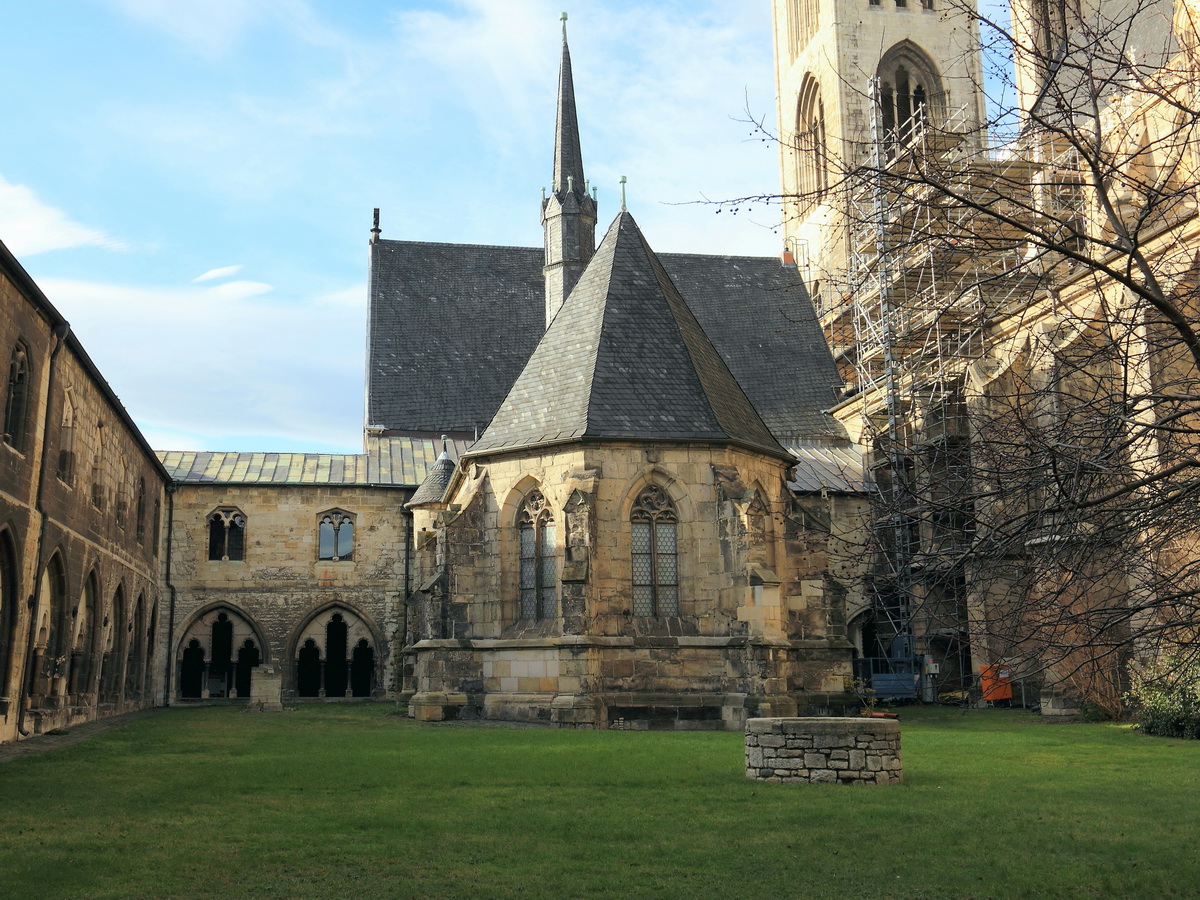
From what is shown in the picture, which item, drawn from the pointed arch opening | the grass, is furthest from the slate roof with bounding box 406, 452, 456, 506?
the grass

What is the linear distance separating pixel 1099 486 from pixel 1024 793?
4847mm

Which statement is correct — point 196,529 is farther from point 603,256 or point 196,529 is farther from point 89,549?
point 603,256

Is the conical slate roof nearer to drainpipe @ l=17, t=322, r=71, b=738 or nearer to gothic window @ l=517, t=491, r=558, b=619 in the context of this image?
gothic window @ l=517, t=491, r=558, b=619

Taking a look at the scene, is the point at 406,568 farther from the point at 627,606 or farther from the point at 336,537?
the point at 627,606

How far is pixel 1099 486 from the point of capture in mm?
6961

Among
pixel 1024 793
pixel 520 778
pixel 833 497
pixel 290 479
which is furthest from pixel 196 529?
pixel 1024 793

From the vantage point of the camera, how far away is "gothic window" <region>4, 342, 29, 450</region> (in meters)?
16.0

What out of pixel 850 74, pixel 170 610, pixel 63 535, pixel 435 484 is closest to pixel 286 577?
pixel 170 610

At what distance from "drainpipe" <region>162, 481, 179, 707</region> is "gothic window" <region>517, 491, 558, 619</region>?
1244 centimetres

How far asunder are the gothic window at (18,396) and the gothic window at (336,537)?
14.4 meters

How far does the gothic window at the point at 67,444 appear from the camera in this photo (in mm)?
18734

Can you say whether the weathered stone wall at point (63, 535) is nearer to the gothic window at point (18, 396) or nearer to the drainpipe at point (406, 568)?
the gothic window at point (18, 396)

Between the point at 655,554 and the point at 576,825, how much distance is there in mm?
11630

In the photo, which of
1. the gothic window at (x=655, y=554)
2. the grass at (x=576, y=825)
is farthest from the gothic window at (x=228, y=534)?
the grass at (x=576, y=825)
